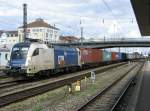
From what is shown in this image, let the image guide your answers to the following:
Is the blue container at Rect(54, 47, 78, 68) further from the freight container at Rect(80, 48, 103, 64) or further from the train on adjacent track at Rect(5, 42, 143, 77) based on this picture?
the freight container at Rect(80, 48, 103, 64)

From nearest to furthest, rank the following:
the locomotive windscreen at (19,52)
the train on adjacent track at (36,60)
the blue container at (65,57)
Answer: the train on adjacent track at (36,60), the locomotive windscreen at (19,52), the blue container at (65,57)

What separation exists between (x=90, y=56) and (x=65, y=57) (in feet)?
61.8

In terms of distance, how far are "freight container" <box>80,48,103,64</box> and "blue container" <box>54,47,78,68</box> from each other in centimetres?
578

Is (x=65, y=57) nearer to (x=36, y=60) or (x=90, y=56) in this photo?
(x=36, y=60)

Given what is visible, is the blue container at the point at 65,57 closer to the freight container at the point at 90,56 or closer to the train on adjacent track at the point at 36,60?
the train on adjacent track at the point at 36,60

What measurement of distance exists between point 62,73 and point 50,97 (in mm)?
22079

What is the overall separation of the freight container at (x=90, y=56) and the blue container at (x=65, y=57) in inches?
228

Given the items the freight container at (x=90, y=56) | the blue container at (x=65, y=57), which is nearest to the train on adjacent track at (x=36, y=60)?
the blue container at (x=65, y=57)

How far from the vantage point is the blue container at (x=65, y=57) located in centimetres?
3691

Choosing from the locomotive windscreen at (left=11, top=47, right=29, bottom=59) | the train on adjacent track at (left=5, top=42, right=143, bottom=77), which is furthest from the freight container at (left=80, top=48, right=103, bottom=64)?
the locomotive windscreen at (left=11, top=47, right=29, bottom=59)

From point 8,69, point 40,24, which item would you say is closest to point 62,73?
point 8,69

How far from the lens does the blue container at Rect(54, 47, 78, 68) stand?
36906mm

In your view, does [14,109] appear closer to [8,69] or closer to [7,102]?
[7,102]

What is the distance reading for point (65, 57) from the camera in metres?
40.5
